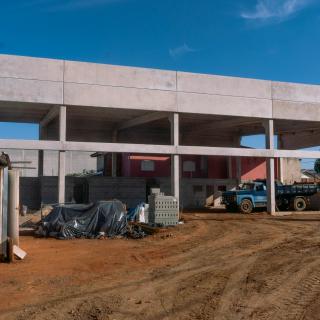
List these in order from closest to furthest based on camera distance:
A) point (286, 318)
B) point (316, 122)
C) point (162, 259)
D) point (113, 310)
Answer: point (286, 318) < point (113, 310) < point (162, 259) < point (316, 122)

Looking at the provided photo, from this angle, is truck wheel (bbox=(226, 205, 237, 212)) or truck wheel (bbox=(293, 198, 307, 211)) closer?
truck wheel (bbox=(226, 205, 237, 212))

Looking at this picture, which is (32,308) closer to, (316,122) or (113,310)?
(113,310)

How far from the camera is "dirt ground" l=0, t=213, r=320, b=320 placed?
7422 millimetres

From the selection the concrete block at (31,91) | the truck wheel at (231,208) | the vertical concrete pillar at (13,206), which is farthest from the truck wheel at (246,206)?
the vertical concrete pillar at (13,206)

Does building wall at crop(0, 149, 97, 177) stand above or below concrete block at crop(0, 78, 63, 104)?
below

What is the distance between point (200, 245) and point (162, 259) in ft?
10.4

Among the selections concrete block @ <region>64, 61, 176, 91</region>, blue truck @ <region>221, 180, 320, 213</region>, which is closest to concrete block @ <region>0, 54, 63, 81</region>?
concrete block @ <region>64, 61, 176, 91</region>

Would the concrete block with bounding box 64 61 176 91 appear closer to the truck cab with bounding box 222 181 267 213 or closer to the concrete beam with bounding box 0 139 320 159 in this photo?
the concrete beam with bounding box 0 139 320 159

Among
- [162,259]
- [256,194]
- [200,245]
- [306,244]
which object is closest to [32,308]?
[162,259]

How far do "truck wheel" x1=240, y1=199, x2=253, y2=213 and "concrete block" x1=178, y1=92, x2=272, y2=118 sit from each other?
252 inches

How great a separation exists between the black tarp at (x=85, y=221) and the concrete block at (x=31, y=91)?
720 centimetres

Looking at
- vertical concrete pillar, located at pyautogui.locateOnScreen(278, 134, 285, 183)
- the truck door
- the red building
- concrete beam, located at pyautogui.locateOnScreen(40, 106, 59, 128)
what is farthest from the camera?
vertical concrete pillar, located at pyautogui.locateOnScreen(278, 134, 285, 183)

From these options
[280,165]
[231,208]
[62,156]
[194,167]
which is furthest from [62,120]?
[280,165]

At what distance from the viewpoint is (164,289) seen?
8.98 meters
